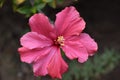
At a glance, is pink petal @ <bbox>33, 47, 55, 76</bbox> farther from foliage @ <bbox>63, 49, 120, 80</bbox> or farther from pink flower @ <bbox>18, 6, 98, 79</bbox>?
foliage @ <bbox>63, 49, 120, 80</bbox>

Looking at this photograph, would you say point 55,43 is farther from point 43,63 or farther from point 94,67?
point 94,67

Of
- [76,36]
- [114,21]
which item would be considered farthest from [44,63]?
[114,21]

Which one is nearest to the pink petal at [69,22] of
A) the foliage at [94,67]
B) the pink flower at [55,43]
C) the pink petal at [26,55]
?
the pink flower at [55,43]

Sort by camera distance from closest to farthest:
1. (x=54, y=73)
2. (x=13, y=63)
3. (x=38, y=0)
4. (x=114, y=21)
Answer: (x=54, y=73)
(x=38, y=0)
(x=13, y=63)
(x=114, y=21)

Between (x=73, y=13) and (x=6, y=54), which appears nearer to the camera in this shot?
(x=73, y=13)

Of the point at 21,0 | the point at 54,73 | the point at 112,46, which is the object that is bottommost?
the point at 112,46

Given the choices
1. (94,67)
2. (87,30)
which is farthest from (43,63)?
(87,30)

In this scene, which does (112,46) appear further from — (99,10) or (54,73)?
(54,73)
